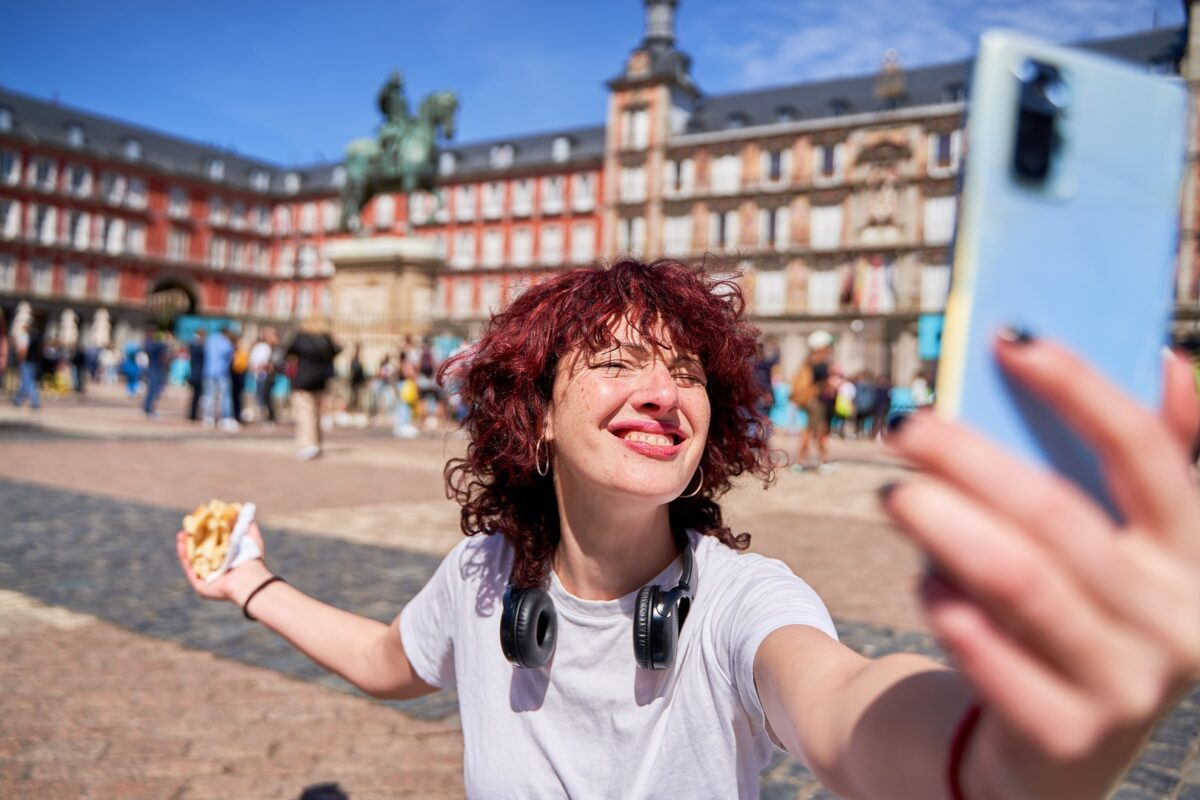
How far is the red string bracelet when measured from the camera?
0.66 m

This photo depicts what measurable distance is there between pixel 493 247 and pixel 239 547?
51.7 metres

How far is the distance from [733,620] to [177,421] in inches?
669

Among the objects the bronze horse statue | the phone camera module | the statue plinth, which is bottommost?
the phone camera module

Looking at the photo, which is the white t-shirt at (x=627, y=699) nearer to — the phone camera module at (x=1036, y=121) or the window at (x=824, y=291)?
the phone camera module at (x=1036, y=121)

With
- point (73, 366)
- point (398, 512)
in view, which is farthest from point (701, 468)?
point (73, 366)

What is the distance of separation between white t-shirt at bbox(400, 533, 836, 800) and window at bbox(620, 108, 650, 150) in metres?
45.4

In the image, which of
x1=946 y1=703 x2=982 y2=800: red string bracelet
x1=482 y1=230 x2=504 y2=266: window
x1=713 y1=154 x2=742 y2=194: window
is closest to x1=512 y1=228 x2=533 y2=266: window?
x1=482 y1=230 x2=504 y2=266: window

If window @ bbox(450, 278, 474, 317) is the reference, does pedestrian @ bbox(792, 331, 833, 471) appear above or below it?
below

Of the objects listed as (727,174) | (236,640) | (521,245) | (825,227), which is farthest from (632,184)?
(236,640)

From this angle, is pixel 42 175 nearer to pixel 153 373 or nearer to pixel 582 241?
pixel 582 241

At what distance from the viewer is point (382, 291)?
18.6m

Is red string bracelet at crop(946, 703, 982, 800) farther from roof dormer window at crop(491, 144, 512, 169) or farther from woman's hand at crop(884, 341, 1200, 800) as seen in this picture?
roof dormer window at crop(491, 144, 512, 169)

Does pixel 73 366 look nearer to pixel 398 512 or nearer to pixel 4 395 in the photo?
pixel 4 395

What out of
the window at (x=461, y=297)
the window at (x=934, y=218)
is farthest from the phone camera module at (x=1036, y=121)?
the window at (x=461, y=297)
